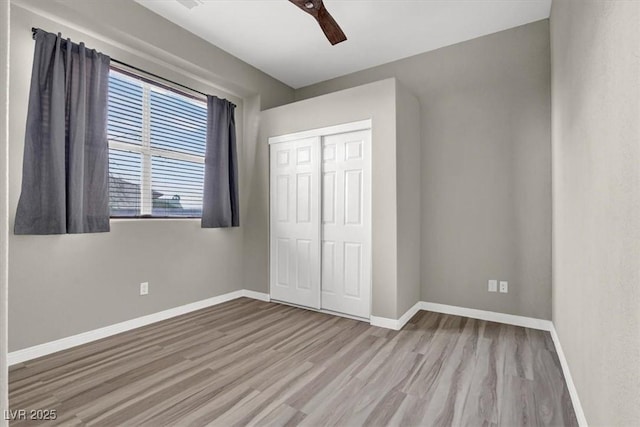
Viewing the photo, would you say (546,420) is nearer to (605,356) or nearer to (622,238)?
(605,356)

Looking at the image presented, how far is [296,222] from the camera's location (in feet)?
12.3

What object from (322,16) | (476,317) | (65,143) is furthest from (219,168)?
(476,317)

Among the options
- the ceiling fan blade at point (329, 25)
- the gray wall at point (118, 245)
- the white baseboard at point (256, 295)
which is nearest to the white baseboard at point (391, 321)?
the white baseboard at point (256, 295)

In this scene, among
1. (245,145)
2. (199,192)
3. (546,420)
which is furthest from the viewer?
(245,145)

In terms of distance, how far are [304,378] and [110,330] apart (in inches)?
76.4

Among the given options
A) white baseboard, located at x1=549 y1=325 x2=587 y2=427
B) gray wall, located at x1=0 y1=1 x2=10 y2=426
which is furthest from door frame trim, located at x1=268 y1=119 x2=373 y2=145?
gray wall, located at x1=0 y1=1 x2=10 y2=426

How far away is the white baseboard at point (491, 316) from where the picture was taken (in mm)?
2984

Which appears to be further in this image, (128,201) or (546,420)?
(128,201)

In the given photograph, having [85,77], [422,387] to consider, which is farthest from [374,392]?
[85,77]

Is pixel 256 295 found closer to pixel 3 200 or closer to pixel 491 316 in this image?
pixel 491 316

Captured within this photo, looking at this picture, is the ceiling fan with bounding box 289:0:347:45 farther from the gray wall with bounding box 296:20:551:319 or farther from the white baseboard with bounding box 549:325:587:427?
the white baseboard with bounding box 549:325:587:427

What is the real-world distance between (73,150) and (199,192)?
133 cm

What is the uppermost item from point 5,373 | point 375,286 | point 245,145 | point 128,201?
point 245,145

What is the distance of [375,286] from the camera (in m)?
3.15
